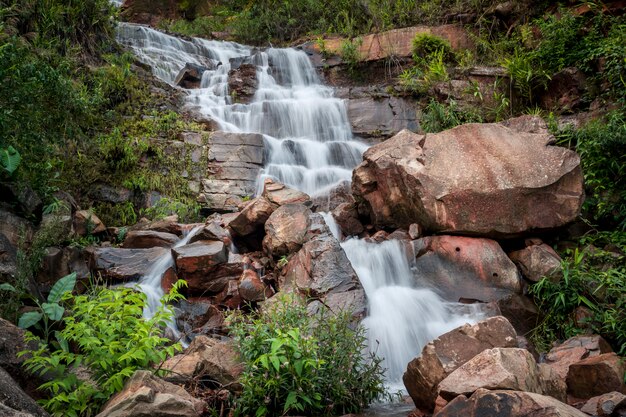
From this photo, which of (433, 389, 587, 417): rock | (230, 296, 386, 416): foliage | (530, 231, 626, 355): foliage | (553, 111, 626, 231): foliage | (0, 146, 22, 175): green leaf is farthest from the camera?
(553, 111, 626, 231): foliage

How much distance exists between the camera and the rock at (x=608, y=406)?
409cm

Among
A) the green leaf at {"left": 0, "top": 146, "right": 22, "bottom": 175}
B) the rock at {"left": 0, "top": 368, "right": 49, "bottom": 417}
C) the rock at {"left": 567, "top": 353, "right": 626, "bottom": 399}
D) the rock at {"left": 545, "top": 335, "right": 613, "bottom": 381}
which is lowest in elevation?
the rock at {"left": 545, "top": 335, "right": 613, "bottom": 381}

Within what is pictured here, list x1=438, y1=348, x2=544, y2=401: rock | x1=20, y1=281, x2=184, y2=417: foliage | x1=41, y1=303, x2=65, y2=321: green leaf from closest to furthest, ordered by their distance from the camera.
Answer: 1. x1=438, y1=348, x2=544, y2=401: rock
2. x1=20, y1=281, x2=184, y2=417: foliage
3. x1=41, y1=303, x2=65, y2=321: green leaf

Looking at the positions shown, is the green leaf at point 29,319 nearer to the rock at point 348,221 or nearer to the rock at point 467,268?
the rock at point 467,268

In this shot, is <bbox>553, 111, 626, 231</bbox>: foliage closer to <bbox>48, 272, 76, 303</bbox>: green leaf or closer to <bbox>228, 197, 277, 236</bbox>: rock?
<bbox>228, 197, 277, 236</bbox>: rock

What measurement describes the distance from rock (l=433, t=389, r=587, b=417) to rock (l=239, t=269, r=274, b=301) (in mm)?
3886

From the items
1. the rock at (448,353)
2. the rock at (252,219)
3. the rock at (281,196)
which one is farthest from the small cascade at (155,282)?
the rock at (448,353)

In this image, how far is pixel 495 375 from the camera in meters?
3.58

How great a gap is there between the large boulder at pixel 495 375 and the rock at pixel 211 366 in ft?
5.93

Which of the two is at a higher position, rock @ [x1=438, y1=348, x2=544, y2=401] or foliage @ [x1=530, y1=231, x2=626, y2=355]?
rock @ [x1=438, y1=348, x2=544, y2=401]

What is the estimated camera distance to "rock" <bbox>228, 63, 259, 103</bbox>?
13.5 m

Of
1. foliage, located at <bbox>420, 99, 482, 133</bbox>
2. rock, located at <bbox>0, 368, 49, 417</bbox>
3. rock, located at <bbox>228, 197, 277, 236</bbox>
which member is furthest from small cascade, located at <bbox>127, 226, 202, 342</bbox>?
foliage, located at <bbox>420, 99, 482, 133</bbox>

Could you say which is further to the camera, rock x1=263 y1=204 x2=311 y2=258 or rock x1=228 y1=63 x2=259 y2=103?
rock x1=228 y1=63 x2=259 y2=103

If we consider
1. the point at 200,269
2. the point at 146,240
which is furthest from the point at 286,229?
the point at 146,240
